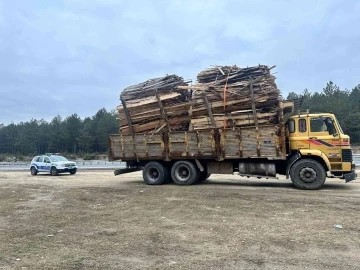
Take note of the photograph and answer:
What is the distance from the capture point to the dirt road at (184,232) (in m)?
5.55

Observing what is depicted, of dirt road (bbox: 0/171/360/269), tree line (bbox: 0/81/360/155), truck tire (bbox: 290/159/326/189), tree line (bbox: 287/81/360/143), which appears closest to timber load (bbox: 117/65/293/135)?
truck tire (bbox: 290/159/326/189)

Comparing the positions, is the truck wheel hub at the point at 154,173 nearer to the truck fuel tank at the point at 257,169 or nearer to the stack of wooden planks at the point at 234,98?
the stack of wooden planks at the point at 234,98

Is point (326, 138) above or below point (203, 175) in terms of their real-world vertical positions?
above

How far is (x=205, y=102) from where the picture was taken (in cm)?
1511

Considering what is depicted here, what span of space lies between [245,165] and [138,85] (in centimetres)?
602

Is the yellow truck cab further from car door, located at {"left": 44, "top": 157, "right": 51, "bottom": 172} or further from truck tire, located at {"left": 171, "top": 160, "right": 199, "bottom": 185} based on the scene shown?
car door, located at {"left": 44, "top": 157, "right": 51, "bottom": 172}

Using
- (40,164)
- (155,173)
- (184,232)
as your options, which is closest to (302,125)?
(155,173)

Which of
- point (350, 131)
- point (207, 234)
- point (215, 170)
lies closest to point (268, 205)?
point (207, 234)

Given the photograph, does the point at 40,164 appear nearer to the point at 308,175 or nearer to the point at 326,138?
the point at 308,175

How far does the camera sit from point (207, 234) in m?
7.09

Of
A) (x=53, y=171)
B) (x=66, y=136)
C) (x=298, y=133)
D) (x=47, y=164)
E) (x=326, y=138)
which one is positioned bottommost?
(x=53, y=171)

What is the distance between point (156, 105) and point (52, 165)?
554 inches

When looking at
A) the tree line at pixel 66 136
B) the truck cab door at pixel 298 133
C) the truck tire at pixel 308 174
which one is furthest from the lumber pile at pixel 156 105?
the tree line at pixel 66 136

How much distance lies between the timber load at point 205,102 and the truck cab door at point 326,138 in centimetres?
123
